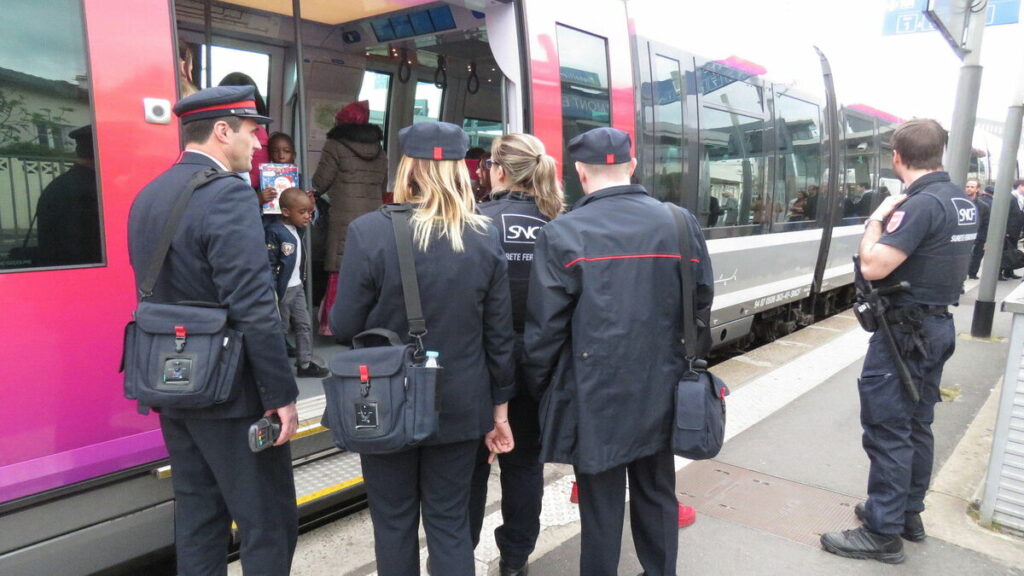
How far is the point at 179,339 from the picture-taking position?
81.7 inches

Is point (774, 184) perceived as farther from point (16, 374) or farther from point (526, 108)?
point (16, 374)

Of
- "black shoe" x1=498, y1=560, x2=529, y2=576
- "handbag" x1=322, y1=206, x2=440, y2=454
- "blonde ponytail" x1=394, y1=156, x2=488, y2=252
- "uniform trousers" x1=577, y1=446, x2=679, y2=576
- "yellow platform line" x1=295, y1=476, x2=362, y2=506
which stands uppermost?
"blonde ponytail" x1=394, y1=156, x2=488, y2=252

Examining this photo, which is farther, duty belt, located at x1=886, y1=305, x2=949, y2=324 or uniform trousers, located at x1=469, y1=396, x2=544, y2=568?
duty belt, located at x1=886, y1=305, x2=949, y2=324

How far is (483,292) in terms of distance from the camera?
7.62ft

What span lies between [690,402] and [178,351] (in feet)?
5.50

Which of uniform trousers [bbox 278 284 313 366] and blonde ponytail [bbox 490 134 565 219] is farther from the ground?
blonde ponytail [bbox 490 134 565 219]

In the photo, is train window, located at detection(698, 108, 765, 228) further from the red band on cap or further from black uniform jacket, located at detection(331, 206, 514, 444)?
the red band on cap

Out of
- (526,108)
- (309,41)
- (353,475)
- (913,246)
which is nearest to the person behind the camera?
(913,246)

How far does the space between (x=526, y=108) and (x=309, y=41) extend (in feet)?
9.80

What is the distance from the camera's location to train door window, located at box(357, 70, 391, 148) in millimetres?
6707

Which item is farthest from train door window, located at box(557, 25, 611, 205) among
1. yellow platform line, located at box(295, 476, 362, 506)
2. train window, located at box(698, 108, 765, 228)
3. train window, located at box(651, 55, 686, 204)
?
yellow platform line, located at box(295, 476, 362, 506)

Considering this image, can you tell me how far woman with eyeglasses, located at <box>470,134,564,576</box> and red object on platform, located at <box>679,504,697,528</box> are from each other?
878 millimetres

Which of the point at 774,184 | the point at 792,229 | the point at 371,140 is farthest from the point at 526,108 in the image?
the point at 792,229

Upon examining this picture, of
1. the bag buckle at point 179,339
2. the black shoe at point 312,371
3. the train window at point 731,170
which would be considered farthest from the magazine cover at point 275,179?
the train window at point 731,170
